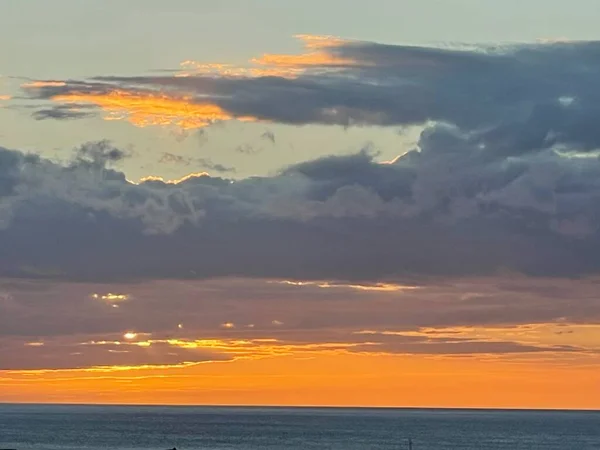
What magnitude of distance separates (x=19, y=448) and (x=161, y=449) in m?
20.4

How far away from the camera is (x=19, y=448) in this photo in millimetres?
196000

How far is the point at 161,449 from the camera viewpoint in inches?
7864
